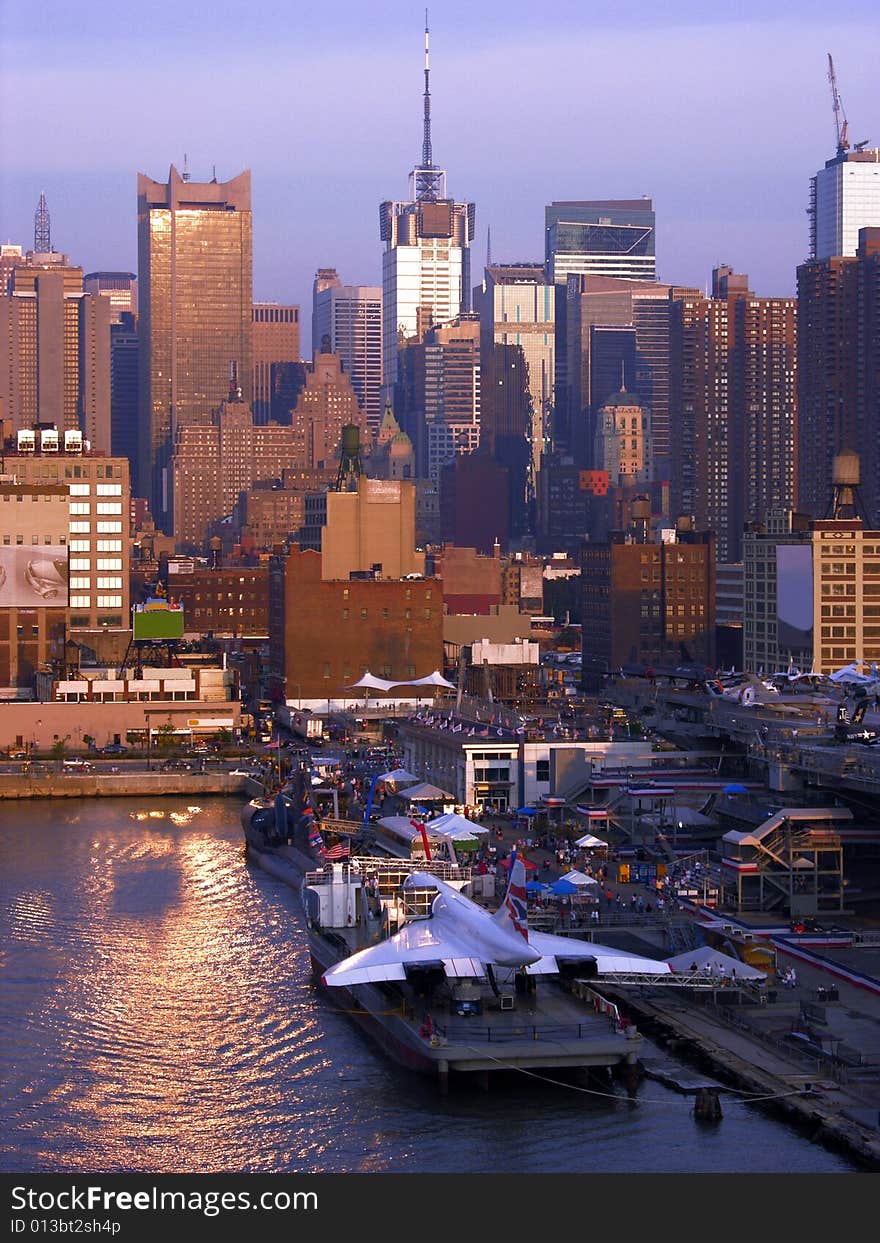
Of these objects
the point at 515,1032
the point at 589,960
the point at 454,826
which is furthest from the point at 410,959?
the point at 454,826

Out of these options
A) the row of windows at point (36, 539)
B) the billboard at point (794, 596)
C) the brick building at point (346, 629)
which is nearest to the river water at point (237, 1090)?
the brick building at point (346, 629)

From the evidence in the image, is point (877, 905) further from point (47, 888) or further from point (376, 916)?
point (47, 888)

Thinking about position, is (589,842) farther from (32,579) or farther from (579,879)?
(32,579)

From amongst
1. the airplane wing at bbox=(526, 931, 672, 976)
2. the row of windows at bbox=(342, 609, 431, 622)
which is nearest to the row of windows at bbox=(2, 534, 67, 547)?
the row of windows at bbox=(342, 609, 431, 622)

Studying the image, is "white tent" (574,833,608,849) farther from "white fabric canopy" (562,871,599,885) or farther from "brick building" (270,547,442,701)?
"brick building" (270,547,442,701)

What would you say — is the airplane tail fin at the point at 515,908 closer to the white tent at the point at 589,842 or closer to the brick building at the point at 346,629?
the white tent at the point at 589,842

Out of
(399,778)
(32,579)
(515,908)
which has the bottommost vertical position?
(399,778)
